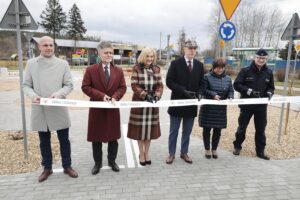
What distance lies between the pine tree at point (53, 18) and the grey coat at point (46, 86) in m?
69.8

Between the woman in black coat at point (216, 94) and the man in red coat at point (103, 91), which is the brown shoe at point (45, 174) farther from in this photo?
the woman in black coat at point (216, 94)

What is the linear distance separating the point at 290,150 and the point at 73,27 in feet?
238

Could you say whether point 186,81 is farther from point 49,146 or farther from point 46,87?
point 49,146

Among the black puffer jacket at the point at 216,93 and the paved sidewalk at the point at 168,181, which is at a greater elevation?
the black puffer jacket at the point at 216,93

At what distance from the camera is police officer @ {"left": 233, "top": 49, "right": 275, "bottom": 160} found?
15.6ft

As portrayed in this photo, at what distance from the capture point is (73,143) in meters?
5.75

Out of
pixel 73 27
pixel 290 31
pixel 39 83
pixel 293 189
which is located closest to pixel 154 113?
pixel 39 83

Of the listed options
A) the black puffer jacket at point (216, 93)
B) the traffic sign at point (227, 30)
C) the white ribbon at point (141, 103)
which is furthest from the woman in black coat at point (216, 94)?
the traffic sign at point (227, 30)

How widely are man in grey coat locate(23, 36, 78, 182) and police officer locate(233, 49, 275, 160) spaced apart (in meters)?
→ 3.10

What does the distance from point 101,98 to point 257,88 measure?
287 centimetres

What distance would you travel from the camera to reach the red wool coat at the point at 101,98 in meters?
3.93

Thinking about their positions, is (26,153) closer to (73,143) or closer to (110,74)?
(73,143)

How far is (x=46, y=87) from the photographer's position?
3768mm

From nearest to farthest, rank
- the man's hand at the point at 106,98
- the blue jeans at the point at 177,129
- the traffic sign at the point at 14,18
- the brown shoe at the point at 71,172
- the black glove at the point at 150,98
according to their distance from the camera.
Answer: the man's hand at the point at 106,98
the brown shoe at the point at 71,172
the black glove at the point at 150,98
the traffic sign at the point at 14,18
the blue jeans at the point at 177,129
